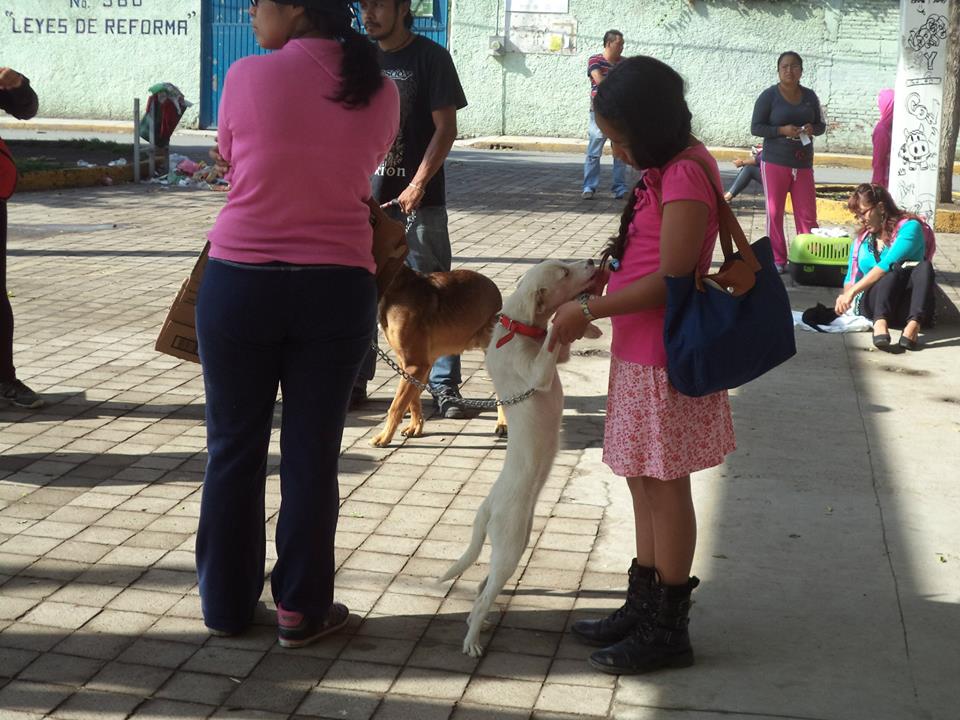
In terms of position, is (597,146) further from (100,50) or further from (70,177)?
(100,50)

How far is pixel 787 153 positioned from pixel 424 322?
5.79 metres

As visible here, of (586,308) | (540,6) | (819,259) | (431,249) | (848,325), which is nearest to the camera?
(586,308)

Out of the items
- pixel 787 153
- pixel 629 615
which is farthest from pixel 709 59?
pixel 629 615

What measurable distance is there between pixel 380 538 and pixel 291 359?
4.29 feet

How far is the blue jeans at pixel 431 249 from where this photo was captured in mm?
6164

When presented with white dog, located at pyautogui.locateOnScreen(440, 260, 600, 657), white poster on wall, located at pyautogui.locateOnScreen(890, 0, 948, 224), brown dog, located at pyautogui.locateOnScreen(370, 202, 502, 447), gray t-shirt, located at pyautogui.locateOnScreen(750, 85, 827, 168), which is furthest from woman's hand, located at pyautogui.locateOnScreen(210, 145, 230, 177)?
white poster on wall, located at pyautogui.locateOnScreen(890, 0, 948, 224)

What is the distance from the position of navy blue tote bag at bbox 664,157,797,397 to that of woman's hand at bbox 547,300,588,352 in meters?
0.25

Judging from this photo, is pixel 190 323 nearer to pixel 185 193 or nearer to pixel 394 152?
pixel 394 152

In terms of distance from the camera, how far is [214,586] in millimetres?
3639

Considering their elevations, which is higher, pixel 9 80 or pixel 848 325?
pixel 9 80

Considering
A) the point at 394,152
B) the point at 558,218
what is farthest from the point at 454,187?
the point at 394,152

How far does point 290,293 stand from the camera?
3.31 metres

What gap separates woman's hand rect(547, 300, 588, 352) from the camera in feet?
11.0

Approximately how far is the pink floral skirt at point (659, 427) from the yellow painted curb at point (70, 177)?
12936 millimetres
